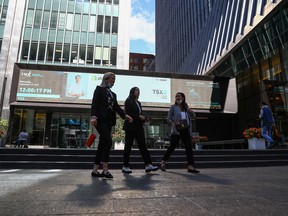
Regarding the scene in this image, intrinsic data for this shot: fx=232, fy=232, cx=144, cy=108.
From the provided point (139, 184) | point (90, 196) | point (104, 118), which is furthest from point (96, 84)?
point (90, 196)

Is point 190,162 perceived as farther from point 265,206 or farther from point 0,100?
point 0,100

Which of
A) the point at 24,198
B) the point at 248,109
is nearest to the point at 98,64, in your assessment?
the point at 248,109

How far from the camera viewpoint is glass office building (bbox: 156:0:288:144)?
14391 millimetres

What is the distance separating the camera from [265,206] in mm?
2094

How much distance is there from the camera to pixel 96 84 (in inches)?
649

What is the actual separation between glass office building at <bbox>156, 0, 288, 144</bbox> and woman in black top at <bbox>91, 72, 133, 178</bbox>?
12643 mm

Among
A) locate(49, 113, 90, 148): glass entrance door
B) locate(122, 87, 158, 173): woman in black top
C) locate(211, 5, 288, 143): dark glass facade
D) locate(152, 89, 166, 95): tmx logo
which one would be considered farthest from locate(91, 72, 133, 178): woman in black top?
locate(49, 113, 90, 148): glass entrance door

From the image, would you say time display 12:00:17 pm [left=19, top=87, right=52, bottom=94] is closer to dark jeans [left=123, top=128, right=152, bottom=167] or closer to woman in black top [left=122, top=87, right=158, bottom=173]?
woman in black top [left=122, top=87, right=158, bottom=173]

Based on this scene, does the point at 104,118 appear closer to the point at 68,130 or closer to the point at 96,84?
the point at 96,84

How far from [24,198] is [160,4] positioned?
192 feet

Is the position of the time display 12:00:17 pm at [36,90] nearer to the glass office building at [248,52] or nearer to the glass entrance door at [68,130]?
the glass entrance door at [68,130]

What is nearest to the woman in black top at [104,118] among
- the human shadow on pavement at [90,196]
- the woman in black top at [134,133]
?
the woman in black top at [134,133]

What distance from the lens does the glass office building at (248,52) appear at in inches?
567

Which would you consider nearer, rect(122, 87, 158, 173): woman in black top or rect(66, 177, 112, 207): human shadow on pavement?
rect(66, 177, 112, 207): human shadow on pavement
